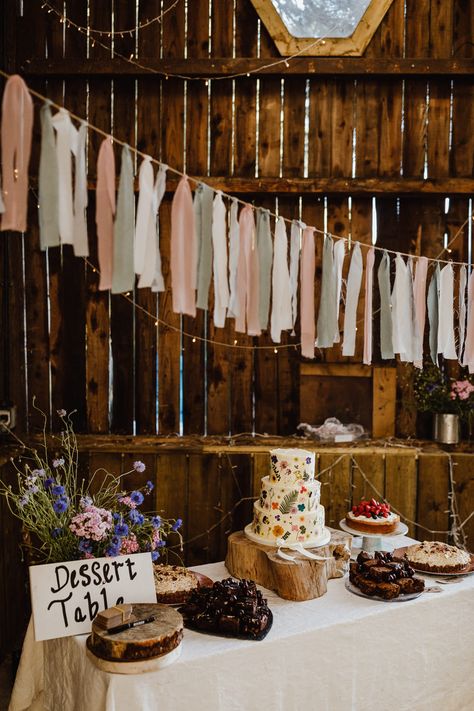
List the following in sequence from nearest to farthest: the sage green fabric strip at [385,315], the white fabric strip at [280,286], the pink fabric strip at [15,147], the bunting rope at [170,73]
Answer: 1. the pink fabric strip at [15,147]
2. the white fabric strip at [280,286]
3. the sage green fabric strip at [385,315]
4. the bunting rope at [170,73]

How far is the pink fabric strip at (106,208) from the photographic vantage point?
2053 millimetres

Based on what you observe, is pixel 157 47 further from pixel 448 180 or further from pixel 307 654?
pixel 307 654

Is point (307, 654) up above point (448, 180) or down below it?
below

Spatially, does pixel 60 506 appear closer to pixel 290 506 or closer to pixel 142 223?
pixel 290 506

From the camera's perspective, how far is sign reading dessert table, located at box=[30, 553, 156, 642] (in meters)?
1.93

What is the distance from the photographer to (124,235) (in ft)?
6.84

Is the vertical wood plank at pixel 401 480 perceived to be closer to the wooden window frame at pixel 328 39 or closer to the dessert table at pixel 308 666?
the dessert table at pixel 308 666

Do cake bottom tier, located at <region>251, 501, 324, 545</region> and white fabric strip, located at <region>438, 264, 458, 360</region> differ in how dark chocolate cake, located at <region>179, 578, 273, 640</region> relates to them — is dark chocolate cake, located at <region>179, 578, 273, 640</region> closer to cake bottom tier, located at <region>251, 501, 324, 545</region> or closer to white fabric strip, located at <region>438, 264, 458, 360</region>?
cake bottom tier, located at <region>251, 501, 324, 545</region>

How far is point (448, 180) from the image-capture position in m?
4.09

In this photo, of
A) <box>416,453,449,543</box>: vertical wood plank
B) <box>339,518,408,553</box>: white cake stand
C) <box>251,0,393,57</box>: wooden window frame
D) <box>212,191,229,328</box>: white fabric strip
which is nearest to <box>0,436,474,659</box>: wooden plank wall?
<box>416,453,449,543</box>: vertical wood plank

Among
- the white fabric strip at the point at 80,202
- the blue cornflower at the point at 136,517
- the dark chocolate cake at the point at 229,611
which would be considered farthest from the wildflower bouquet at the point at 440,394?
the white fabric strip at the point at 80,202

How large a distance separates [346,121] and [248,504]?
8.36 ft

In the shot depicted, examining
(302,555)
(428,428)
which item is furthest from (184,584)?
(428,428)

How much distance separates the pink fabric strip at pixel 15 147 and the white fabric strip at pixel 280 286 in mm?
1156
